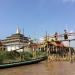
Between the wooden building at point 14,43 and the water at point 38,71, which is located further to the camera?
the wooden building at point 14,43

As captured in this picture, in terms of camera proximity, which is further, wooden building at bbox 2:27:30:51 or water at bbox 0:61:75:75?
wooden building at bbox 2:27:30:51

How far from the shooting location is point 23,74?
20297mm

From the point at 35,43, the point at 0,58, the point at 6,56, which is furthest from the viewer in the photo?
the point at 35,43

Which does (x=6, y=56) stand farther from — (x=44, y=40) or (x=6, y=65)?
(x=44, y=40)

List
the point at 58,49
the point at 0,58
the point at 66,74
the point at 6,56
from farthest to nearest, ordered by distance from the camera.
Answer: the point at 58,49
the point at 6,56
the point at 0,58
the point at 66,74

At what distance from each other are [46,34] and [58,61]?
4.22 metres

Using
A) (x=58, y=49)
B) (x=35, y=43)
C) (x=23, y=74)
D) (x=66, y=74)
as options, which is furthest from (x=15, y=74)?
(x=58, y=49)

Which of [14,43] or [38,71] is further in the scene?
[14,43]

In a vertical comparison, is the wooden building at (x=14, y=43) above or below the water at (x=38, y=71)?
above

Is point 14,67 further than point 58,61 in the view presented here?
No

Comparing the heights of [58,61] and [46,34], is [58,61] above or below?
below

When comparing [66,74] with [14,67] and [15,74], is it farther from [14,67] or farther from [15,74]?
[14,67]

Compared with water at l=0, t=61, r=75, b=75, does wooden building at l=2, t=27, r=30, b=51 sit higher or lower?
higher

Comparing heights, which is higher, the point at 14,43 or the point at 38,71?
the point at 14,43
